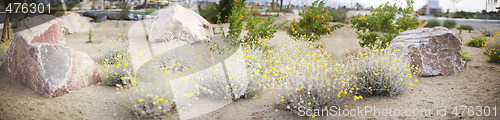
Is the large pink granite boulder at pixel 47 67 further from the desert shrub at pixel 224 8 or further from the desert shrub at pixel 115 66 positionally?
the desert shrub at pixel 224 8

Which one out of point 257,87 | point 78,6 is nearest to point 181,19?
point 257,87

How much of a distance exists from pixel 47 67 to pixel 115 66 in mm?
1098

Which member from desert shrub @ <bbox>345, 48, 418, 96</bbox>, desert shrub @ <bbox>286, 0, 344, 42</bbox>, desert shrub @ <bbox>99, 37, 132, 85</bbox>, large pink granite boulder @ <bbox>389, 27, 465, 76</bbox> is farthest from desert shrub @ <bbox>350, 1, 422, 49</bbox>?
desert shrub @ <bbox>99, 37, 132, 85</bbox>

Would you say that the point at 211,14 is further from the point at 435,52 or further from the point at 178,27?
the point at 435,52

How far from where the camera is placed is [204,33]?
Result: 9.16m

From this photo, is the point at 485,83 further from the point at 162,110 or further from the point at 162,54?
the point at 162,54

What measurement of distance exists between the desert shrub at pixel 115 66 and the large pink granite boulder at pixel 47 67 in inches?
8.6

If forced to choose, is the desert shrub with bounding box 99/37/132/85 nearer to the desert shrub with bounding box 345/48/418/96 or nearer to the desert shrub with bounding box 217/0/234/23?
the desert shrub with bounding box 345/48/418/96

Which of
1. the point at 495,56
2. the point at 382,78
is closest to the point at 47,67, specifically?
the point at 382,78

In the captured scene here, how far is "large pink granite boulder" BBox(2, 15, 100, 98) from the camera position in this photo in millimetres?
4387

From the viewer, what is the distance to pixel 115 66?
17.6 feet

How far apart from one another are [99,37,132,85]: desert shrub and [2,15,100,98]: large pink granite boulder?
0.72ft

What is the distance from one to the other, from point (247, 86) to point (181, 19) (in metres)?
5.09

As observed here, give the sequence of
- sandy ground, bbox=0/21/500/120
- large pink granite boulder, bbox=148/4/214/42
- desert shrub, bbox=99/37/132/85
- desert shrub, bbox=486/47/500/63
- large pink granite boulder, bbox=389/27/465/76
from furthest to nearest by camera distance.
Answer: large pink granite boulder, bbox=148/4/214/42 → desert shrub, bbox=486/47/500/63 → large pink granite boulder, bbox=389/27/465/76 → desert shrub, bbox=99/37/132/85 → sandy ground, bbox=0/21/500/120
